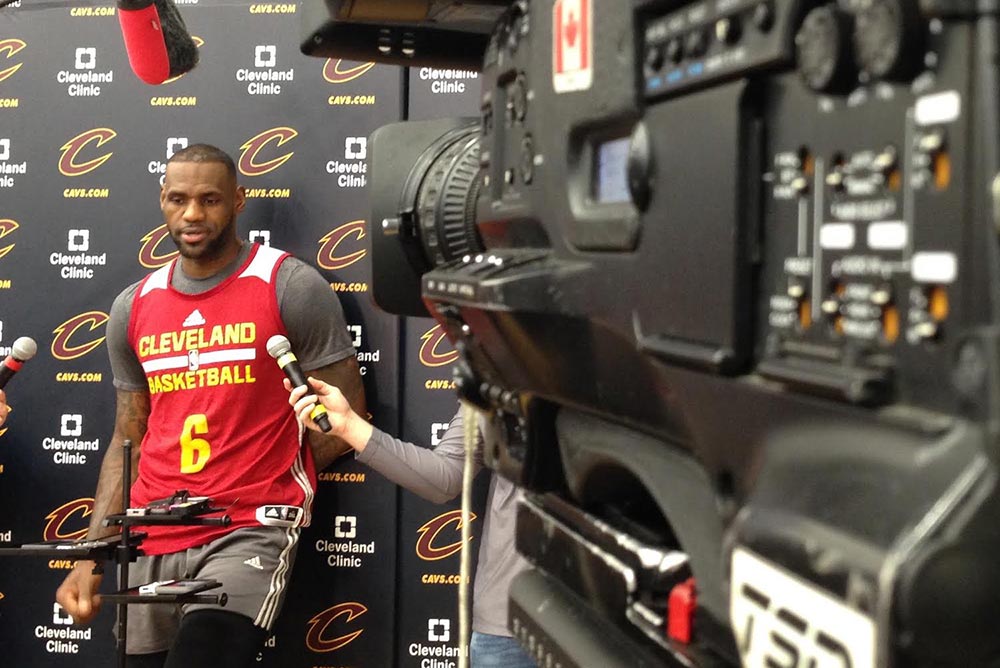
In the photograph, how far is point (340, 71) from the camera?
11.4 ft

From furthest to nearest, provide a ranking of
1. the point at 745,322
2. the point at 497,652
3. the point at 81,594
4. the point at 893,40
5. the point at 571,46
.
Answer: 1. the point at 81,594
2. the point at 497,652
3. the point at 571,46
4. the point at 745,322
5. the point at 893,40

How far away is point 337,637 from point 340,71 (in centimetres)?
160

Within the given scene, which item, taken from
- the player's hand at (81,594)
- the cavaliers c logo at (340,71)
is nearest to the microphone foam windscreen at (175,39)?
the cavaliers c logo at (340,71)

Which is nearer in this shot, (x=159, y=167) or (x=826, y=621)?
(x=826, y=621)

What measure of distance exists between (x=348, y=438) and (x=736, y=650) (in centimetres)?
207

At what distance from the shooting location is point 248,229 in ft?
11.4

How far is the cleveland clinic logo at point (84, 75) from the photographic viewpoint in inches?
141

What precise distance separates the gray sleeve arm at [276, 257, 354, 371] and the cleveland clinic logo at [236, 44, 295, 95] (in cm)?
61

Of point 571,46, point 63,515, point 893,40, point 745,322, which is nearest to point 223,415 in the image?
point 63,515

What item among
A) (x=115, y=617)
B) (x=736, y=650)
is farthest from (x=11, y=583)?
(x=736, y=650)

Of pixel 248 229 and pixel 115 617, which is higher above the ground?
pixel 248 229

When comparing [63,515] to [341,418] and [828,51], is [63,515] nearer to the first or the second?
[341,418]

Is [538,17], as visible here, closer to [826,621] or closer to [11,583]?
[826,621]

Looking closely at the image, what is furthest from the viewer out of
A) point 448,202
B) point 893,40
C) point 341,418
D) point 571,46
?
point 341,418
